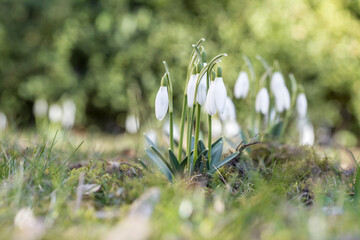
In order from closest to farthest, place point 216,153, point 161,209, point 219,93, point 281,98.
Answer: point 161,209 < point 219,93 < point 216,153 < point 281,98

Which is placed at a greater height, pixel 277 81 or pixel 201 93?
pixel 201 93

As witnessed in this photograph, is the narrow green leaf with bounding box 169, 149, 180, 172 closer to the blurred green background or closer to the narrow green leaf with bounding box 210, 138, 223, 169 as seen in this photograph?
the narrow green leaf with bounding box 210, 138, 223, 169

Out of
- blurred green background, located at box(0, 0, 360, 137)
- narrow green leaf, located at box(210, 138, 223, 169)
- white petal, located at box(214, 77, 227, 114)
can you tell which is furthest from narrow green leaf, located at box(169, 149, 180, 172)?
blurred green background, located at box(0, 0, 360, 137)

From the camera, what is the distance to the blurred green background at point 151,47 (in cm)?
514

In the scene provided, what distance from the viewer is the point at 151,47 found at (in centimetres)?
566

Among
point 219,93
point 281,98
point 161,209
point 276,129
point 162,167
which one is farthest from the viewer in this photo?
point 276,129

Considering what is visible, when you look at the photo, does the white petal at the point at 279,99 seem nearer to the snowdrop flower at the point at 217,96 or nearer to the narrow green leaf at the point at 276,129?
the narrow green leaf at the point at 276,129

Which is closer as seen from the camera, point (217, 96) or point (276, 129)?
point (217, 96)

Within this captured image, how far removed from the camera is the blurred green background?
5137 millimetres

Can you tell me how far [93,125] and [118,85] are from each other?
1.01m

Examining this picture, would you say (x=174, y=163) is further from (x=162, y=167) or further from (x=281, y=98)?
(x=281, y=98)

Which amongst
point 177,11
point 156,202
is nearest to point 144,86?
point 177,11

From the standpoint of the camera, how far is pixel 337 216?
3.58 ft

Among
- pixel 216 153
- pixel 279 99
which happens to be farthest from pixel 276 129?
pixel 216 153
